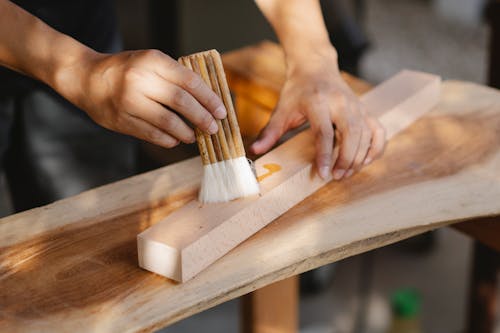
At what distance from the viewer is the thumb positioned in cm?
109

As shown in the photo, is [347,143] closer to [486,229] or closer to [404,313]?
[486,229]

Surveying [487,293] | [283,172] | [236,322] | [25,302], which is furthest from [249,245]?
[236,322]

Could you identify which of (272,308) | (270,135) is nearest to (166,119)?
(270,135)

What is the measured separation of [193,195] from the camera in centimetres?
102

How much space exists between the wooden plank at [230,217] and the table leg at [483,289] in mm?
565

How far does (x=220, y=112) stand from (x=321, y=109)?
0.74 feet

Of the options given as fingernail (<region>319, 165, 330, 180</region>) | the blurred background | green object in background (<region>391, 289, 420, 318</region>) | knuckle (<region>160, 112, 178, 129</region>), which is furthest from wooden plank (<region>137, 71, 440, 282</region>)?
green object in background (<region>391, 289, 420, 318</region>)

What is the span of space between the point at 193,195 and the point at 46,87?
1.52 feet

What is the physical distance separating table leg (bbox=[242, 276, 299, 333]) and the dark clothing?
386mm

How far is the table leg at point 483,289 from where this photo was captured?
63.0 inches

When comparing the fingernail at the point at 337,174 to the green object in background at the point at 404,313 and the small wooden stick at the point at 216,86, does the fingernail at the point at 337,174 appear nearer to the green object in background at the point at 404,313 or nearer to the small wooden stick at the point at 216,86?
the small wooden stick at the point at 216,86

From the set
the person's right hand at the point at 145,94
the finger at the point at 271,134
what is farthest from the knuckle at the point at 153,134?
the finger at the point at 271,134

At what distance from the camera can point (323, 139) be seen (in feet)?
3.41

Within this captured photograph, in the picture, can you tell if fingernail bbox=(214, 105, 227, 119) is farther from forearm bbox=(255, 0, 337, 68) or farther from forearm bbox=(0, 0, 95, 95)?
forearm bbox=(255, 0, 337, 68)
